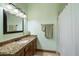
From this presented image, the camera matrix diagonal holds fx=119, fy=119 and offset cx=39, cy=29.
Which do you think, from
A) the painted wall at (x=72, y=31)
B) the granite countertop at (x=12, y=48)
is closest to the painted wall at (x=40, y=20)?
the granite countertop at (x=12, y=48)

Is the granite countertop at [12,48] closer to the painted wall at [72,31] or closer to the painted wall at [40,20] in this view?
the painted wall at [40,20]

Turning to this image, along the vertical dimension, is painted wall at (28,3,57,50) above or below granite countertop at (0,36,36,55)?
above

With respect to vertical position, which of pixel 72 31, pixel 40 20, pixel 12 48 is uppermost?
pixel 40 20

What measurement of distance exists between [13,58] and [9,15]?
141cm

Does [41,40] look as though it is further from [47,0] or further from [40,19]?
[47,0]

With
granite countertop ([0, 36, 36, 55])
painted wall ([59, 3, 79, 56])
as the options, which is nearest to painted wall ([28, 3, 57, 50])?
granite countertop ([0, 36, 36, 55])

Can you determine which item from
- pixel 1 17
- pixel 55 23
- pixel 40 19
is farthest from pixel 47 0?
pixel 1 17

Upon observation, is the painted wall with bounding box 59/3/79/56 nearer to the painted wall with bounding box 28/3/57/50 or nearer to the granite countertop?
the painted wall with bounding box 28/3/57/50

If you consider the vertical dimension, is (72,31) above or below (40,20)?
below

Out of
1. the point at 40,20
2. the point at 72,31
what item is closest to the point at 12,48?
the point at 40,20

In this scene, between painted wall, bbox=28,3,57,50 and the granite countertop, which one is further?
painted wall, bbox=28,3,57,50

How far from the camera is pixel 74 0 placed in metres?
1.23

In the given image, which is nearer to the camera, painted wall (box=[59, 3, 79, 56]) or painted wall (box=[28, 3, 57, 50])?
painted wall (box=[59, 3, 79, 56])

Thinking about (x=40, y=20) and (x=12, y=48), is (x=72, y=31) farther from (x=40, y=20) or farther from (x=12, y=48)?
(x=12, y=48)
